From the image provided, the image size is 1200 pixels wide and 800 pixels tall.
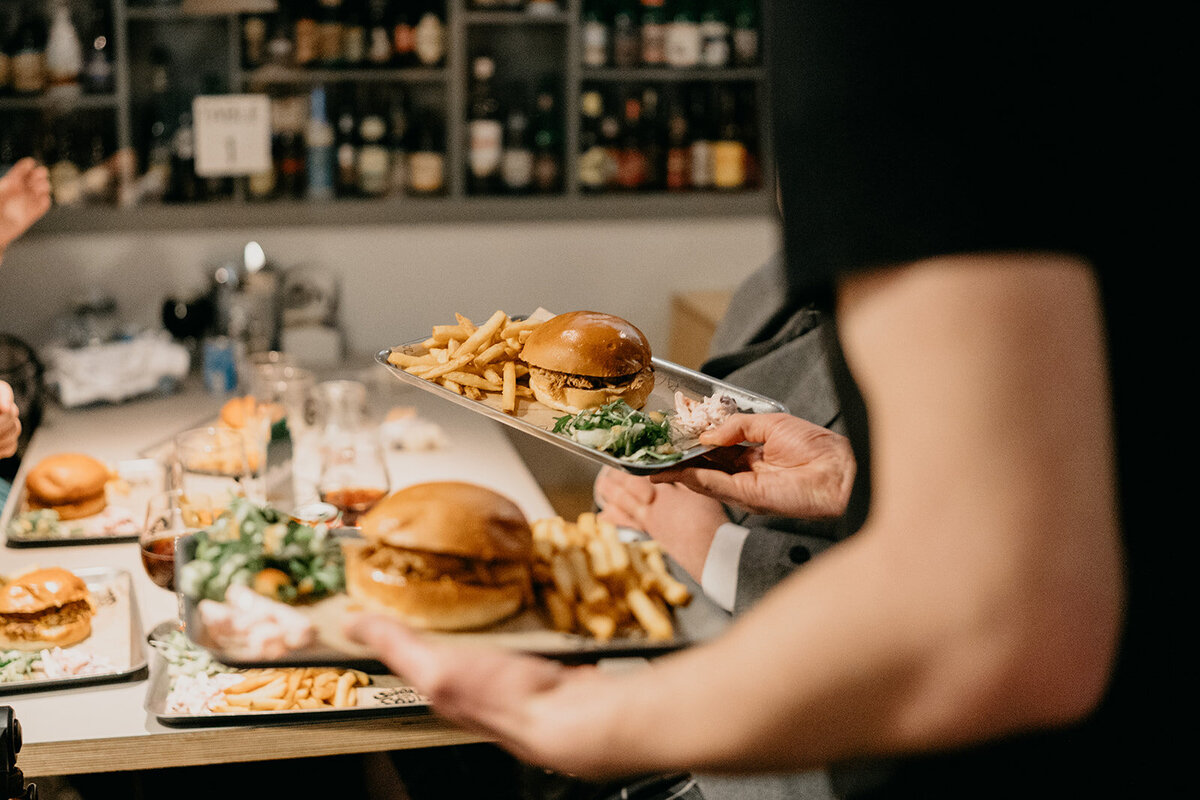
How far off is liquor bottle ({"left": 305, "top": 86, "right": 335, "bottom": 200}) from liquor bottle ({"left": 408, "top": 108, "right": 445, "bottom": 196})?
24 centimetres

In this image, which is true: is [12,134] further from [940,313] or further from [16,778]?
[940,313]

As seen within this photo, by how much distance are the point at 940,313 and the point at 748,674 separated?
17cm

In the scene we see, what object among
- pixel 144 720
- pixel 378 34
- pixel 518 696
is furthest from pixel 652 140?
pixel 518 696

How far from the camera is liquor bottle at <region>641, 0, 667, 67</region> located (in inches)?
132

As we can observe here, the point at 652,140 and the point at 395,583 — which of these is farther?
the point at 652,140

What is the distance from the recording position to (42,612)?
1.34m

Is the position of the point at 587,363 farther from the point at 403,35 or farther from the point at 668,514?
the point at 403,35

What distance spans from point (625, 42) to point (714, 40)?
27 centimetres

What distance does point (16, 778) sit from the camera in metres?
1.05

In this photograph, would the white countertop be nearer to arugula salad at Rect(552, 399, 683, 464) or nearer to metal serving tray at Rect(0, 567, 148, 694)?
metal serving tray at Rect(0, 567, 148, 694)

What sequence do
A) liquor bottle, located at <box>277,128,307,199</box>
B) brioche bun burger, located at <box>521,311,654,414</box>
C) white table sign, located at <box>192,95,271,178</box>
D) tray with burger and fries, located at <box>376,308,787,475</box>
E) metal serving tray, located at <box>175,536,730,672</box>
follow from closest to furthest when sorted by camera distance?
metal serving tray, located at <box>175,536,730,672</box> → tray with burger and fries, located at <box>376,308,787,475</box> → brioche bun burger, located at <box>521,311,654,414</box> → white table sign, located at <box>192,95,271,178</box> → liquor bottle, located at <box>277,128,307,199</box>

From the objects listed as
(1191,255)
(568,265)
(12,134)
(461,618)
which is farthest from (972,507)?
(12,134)

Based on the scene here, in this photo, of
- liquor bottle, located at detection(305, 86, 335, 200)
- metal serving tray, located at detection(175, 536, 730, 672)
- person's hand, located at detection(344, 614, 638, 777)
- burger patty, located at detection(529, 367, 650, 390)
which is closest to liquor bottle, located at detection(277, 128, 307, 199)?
liquor bottle, located at detection(305, 86, 335, 200)

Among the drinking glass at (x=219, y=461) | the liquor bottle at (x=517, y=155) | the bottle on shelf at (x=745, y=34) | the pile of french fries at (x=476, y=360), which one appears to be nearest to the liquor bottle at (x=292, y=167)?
the liquor bottle at (x=517, y=155)
